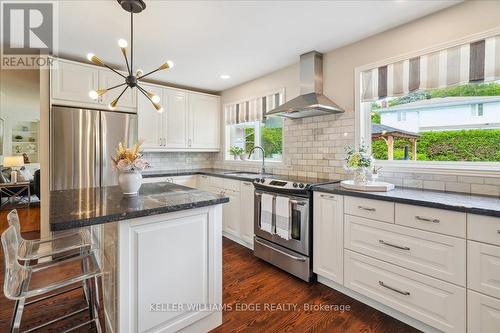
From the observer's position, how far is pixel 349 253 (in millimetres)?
2156

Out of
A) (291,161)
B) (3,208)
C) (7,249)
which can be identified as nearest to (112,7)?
(7,249)

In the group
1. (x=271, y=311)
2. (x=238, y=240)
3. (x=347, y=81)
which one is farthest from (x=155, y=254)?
(x=347, y=81)

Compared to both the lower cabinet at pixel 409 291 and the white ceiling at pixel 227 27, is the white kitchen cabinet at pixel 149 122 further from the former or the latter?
the lower cabinet at pixel 409 291

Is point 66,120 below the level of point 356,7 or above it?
below

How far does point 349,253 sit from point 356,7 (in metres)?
2.11

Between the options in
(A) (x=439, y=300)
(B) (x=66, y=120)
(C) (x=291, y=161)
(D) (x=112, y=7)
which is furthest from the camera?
(C) (x=291, y=161)

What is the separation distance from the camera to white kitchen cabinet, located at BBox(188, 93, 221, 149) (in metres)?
4.43

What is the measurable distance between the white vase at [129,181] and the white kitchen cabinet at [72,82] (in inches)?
77.8

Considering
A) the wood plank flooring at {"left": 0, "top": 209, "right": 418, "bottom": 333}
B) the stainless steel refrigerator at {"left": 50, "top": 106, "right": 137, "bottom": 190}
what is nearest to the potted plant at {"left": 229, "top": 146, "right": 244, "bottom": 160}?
the stainless steel refrigerator at {"left": 50, "top": 106, "right": 137, "bottom": 190}

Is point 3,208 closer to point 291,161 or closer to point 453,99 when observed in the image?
point 291,161

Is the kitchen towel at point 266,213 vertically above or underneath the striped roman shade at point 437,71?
underneath

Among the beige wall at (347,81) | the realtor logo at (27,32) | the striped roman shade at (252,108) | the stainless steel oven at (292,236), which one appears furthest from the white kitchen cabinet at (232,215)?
the realtor logo at (27,32)

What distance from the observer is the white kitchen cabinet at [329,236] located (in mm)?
2219

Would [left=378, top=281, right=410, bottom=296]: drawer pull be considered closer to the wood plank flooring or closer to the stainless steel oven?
the wood plank flooring
